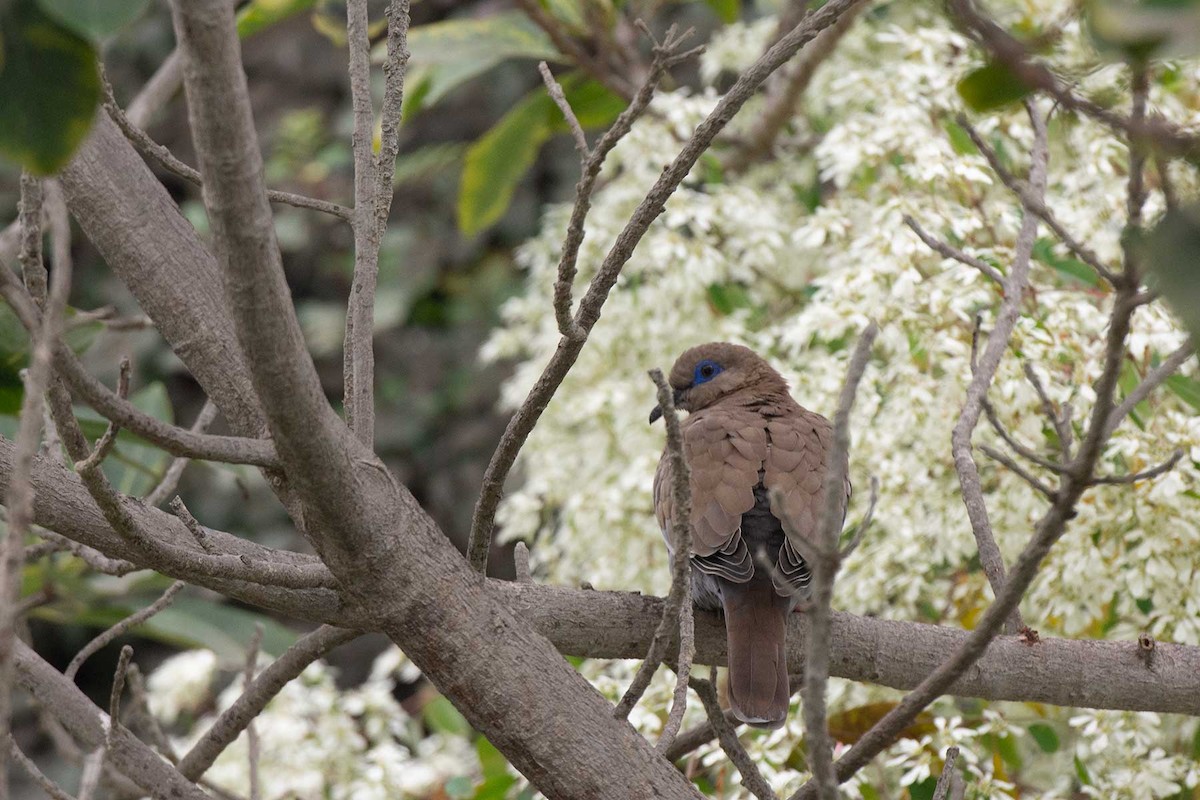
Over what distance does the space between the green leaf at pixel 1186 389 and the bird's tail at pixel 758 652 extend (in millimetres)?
817

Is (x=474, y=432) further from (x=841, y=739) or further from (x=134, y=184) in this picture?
(x=134, y=184)

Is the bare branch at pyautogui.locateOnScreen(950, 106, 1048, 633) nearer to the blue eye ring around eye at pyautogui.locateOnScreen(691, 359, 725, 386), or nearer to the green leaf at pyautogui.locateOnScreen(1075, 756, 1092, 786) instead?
the green leaf at pyautogui.locateOnScreen(1075, 756, 1092, 786)

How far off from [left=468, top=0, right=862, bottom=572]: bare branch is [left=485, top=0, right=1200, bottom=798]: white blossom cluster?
0.80 meters

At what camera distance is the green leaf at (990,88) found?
78cm

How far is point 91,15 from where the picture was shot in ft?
2.25

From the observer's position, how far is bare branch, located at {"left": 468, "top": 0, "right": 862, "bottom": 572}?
1317 millimetres

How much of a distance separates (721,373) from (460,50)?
4.48ft

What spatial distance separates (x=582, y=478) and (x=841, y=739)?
1035 millimetres

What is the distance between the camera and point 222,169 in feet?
3.13

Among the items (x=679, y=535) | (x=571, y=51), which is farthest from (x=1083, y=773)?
(x=571, y=51)

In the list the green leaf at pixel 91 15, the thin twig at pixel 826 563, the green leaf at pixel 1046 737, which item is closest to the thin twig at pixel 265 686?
the thin twig at pixel 826 563

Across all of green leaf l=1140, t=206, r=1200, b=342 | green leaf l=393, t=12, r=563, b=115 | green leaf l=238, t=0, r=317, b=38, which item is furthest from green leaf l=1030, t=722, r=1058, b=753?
green leaf l=238, t=0, r=317, b=38

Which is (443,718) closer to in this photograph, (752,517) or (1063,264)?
(752,517)

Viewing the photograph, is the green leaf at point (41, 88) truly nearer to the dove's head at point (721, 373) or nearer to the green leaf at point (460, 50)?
the dove's head at point (721, 373)
